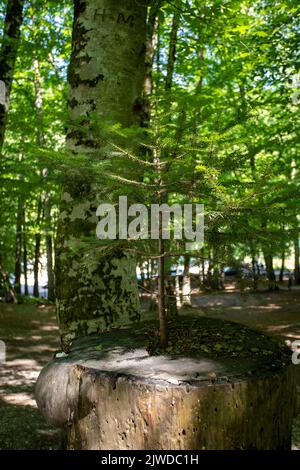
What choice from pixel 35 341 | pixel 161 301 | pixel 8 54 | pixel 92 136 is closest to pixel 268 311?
pixel 35 341

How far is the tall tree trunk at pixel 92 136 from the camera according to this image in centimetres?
319

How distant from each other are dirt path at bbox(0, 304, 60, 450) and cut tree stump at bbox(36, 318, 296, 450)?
281cm

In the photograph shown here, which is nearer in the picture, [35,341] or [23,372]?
[23,372]

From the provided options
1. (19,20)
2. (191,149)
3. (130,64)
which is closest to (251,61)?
(19,20)

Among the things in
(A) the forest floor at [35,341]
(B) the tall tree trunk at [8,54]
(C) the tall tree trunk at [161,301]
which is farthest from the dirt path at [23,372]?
(B) the tall tree trunk at [8,54]

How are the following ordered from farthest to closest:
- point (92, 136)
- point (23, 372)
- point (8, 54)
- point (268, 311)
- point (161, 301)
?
point (268, 311), point (23, 372), point (8, 54), point (92, 136), point (161, 301)

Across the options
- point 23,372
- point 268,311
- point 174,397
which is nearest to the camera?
point 174,397

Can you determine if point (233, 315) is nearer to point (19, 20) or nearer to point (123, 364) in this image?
point (19, 20)

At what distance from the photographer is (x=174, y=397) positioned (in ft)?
6.13

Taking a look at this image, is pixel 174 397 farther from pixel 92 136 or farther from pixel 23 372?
pixel 23 372

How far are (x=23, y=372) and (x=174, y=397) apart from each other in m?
6.49

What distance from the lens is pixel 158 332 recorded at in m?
2.56

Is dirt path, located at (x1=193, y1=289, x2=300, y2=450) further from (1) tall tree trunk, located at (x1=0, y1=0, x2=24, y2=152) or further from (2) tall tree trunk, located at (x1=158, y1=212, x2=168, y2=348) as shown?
(1) tall tree trunk, located at (x1=0, y1=0, x2=24, y2=152)

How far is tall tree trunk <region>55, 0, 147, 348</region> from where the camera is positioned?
3.19 metres
